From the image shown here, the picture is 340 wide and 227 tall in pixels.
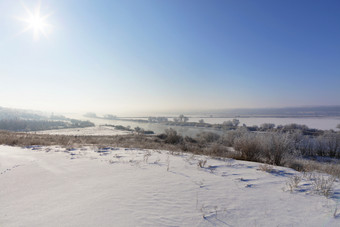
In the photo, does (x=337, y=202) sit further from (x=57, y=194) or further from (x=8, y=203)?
(x=8, y=203)

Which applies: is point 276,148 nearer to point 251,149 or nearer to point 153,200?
point 251,149

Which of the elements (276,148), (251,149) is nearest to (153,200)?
(251,149)

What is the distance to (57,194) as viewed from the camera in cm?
239

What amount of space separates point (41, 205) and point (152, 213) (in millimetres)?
1487

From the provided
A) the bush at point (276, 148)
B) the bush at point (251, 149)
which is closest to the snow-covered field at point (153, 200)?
the bush at point (276, 148)

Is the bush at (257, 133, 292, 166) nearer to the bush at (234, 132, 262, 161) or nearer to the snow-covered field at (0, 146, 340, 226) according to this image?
the bush at (234, 132, 262, 161)

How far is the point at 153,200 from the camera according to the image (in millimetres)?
2262

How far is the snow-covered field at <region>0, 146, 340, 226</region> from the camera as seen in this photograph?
1759mm

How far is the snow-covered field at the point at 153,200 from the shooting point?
1759 millimetres

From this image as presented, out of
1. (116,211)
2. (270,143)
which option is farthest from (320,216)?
(270,143)

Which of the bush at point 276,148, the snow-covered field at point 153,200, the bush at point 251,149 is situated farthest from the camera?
the bush at point 251,149

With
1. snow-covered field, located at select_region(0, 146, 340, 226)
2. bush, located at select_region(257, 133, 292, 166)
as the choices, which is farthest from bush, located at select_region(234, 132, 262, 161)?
snow-covered field, located at select_region(0, 146, 340, 226)

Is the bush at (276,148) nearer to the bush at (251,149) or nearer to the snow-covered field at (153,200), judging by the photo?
the bush at (251,149)

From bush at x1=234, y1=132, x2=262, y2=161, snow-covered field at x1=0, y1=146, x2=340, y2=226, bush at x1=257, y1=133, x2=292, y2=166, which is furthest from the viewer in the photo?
bush at x1=234, y1=132, x2=262, y2=161
